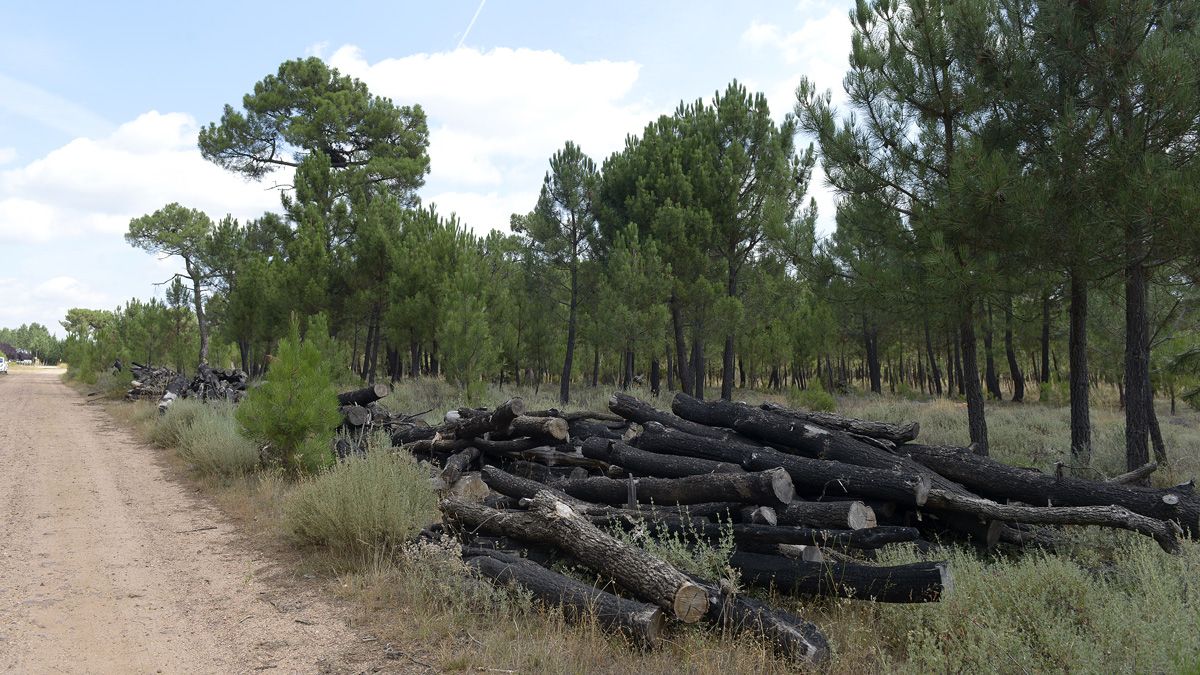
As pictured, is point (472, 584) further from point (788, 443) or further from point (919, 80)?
point (919, 80)

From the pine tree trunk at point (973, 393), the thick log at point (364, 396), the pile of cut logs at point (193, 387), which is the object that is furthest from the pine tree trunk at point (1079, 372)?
the pile of cut logs at point (193, 387)

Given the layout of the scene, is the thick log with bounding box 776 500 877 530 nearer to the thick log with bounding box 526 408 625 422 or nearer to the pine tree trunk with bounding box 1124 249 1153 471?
the thick log with bounding box 526 408 625 422

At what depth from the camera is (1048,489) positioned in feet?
19.4

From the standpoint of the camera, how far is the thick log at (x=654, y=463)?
20.9 feet

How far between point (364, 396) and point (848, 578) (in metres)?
8.92

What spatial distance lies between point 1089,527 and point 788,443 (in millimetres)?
2550

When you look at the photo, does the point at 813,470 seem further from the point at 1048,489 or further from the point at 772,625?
the point at 772,625

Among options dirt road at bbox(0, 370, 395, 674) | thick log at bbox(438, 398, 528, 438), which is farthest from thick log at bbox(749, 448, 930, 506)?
dirt road at bbox(0, 370, 395, 674)

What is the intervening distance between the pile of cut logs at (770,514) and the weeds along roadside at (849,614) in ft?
0.52

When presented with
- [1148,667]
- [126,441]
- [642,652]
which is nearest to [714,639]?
[642,652]

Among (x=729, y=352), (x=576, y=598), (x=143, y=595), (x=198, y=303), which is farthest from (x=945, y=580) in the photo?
(x=198, y=303)

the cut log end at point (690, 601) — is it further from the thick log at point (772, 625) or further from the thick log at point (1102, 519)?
the thick log at point (1102, 519)

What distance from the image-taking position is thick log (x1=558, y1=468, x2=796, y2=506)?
5.31 metres

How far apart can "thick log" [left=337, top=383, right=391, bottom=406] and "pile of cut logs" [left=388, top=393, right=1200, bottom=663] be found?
12.6ft
